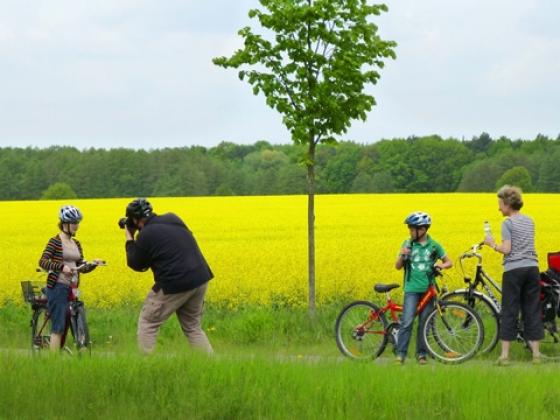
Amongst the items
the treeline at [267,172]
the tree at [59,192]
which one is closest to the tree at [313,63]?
the treeline at [267,172]

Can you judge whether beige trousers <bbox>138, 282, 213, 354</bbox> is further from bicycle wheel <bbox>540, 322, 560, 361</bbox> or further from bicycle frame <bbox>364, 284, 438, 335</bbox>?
bicycle wheel <bbox>540, 322, 560, 361</bbox>

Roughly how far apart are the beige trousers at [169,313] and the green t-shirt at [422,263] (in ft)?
7.40

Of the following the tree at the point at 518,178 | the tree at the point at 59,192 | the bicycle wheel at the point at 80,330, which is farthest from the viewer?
the tree at the point at 518,178

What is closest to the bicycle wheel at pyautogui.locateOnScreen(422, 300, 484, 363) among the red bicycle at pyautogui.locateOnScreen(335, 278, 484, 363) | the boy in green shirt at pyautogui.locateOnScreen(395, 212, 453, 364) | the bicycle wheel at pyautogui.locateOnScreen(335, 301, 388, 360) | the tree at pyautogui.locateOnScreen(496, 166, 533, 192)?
the red bicycle at pyautogui.locateOnScreen(335, 278, 484, 363)

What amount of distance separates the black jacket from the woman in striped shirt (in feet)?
9.99

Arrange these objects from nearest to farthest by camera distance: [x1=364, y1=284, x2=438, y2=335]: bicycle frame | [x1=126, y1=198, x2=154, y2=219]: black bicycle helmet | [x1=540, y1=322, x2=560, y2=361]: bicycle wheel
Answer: [x1=126, y1=198, x2=154, y2=219]: black bicycle helmet → [x1=364, y1=284, x2=438, y2=335]: bicycle frame → [x1=540, y1=322, x2=560, y2=361]: bicycle wheel

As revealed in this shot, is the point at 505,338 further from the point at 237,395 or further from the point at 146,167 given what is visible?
the point at 146,167

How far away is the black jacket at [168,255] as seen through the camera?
29.4 feet

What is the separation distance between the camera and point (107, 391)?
7266 millimetres

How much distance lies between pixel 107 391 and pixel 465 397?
245 centimetres

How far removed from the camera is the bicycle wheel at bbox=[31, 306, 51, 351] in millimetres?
10656

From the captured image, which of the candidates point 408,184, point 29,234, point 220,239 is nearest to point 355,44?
point 220,239

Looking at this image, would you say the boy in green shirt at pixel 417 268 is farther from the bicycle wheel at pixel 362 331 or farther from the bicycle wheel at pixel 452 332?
the bicycle wheel at pixel 362 331

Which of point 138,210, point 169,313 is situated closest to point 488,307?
point 169,313
